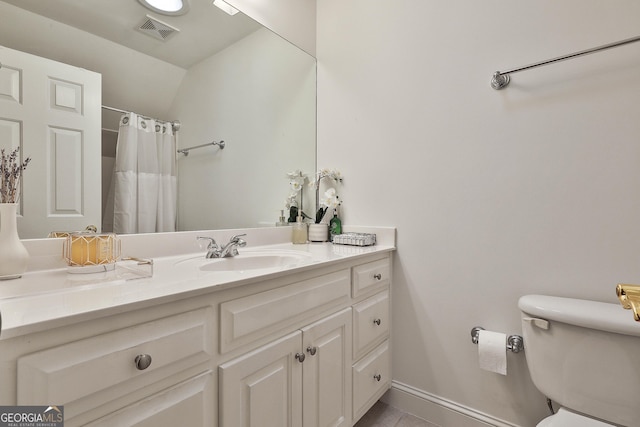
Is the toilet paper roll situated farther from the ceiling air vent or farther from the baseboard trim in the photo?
the ceiling air vent

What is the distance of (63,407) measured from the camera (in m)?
0.50

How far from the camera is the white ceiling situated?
3.29 feet

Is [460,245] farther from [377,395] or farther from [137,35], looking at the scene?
[137,35]

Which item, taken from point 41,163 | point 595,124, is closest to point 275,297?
point 41,163

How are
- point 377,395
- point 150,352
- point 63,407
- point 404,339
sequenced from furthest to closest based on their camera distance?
1. point 404,339
2. point 377,395
3. point 150,352
4. point 63,407

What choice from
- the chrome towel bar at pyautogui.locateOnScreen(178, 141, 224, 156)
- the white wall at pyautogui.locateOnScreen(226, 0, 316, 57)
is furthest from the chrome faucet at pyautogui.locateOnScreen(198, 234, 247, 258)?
the white wall at pyautogui.locateOnScreen(226, 0, 316, 57)

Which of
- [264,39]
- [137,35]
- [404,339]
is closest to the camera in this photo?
[137,35]

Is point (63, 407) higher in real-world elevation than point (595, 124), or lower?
lower

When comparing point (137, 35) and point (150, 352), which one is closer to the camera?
point (150, 352)

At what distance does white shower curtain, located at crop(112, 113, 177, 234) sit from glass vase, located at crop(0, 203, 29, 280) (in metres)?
0.30

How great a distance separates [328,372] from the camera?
107 cm

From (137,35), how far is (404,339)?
1.78 metres

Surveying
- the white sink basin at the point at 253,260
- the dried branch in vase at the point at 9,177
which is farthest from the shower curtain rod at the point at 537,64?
the dried branch in vase at the point at 9,177

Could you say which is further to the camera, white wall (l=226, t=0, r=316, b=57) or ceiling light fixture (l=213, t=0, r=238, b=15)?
white wall (l=226, t=0, r=316, b=57)
